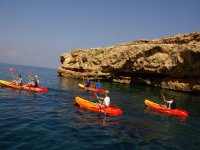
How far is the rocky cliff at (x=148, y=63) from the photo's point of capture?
36.8m

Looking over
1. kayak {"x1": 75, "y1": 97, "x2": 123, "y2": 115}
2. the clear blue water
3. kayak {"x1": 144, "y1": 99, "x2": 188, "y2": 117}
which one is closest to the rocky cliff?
kayak {"x1": 144, "y1": 99, "x2": 188, "y2": 117}

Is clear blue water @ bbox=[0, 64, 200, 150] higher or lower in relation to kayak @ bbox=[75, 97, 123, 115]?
lower

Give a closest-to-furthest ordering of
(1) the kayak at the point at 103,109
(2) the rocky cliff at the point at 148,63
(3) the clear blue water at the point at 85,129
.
→ (3) the clear blue water at the point at 85,129
(1) the kayak at the point at 103,109
(2) the rocky cliff at the point at 148,63

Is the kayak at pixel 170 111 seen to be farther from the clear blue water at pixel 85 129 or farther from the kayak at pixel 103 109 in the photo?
the kayak at pixel 103 109

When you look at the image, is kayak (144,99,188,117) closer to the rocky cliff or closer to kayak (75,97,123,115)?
kayak (75,97,123,115)

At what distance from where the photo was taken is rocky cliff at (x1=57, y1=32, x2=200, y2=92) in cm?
3681

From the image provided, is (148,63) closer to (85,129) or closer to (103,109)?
(103,109)

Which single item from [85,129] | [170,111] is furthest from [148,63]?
[85,129]

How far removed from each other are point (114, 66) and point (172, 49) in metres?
13.6

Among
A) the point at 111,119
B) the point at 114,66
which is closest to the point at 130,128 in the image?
the point at 111,119

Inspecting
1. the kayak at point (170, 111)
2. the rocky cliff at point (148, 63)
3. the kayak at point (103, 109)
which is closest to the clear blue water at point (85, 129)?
the kayak at point (103, 109)

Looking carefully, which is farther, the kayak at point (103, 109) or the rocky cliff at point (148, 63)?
the rocky cliff at point (148, 63)

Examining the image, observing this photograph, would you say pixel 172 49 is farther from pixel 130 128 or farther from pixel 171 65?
pixel 130 128

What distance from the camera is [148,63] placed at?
42.1 metres
